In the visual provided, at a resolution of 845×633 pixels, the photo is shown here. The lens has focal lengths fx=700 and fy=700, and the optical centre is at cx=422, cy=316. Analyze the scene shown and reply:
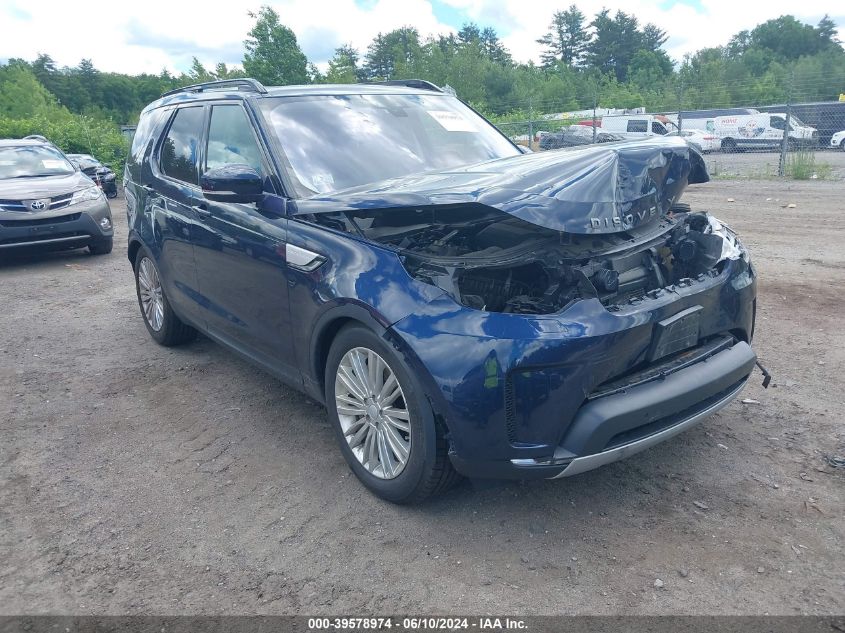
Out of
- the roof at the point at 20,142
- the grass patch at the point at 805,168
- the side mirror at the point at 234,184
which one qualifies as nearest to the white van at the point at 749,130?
the grass patch at the point at 805,168

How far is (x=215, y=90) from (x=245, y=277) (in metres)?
1.57

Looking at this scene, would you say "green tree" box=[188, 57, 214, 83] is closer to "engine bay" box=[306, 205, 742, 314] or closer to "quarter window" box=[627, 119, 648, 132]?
"quarter window" box=[627, 119, 648, 132]

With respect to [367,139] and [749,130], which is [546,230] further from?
[749,130]

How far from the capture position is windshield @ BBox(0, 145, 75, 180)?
32.2ft

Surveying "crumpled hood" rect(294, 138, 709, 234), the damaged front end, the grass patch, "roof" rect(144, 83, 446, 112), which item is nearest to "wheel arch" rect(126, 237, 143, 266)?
"roof" rect(144, 83, 446, 112)

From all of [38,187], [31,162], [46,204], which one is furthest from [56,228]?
[31,162]

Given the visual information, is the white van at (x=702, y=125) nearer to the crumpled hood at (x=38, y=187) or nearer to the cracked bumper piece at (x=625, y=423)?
the crumpled hood at (x=38, y=187)

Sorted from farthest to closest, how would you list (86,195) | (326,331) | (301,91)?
(86,195), (301,91), (326,331)

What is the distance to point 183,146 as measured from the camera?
4914mm

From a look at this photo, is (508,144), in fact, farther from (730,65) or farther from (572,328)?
(730,65)

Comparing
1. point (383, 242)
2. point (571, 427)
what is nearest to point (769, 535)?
point (571, 427)

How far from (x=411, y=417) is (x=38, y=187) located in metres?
8.45

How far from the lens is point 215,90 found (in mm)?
4762

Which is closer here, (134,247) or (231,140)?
(231,140)
